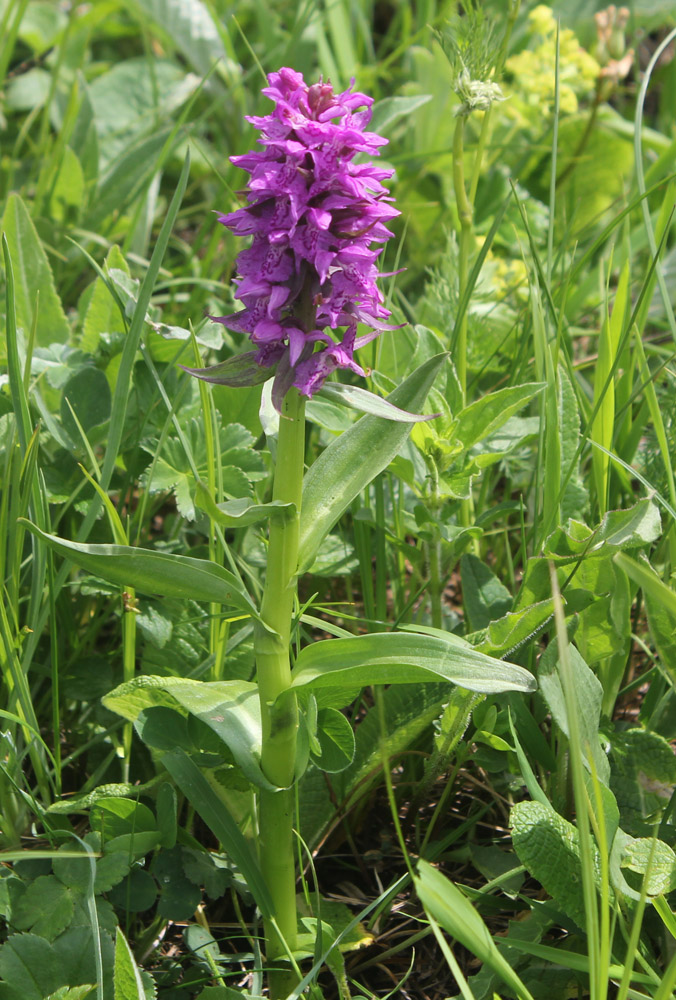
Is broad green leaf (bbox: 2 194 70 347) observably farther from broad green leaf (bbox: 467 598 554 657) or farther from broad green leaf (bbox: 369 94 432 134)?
broad green leaf (bbox: 467 598 554 657)

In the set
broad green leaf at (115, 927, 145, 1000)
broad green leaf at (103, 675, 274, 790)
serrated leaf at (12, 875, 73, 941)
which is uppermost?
broad green leaf at (103, 675, 274, 790)

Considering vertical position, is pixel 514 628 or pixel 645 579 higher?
pixel 645 579

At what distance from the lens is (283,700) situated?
4.66 feet

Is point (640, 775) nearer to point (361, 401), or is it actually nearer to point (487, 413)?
point (487, 413)

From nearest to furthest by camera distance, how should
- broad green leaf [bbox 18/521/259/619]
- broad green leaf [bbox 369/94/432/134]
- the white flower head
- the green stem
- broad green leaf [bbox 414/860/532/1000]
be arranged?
broad green leaf [bbox 414/860/532/1000]
broad green leaf [bbox 18/521/259/619]
the white flower head
the green stem
broad green leaf [bbox 369/94/432/134]

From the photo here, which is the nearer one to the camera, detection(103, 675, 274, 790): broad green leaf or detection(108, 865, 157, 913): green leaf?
detection(103, 675, 274, 790): broad green leaf

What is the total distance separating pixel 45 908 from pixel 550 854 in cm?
83

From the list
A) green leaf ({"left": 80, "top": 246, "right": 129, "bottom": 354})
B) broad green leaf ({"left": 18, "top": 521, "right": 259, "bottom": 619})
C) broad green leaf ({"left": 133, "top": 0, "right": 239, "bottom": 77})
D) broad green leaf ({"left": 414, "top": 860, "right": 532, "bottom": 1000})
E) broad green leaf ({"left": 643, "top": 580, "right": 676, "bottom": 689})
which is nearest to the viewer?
broad green leaf ({"left": 414, "top": 860, "right": 532, "bottom": 1000})

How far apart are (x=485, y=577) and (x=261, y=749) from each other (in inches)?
25.0

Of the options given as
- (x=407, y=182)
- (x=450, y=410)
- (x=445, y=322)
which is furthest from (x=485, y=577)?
(x=407, y=182)

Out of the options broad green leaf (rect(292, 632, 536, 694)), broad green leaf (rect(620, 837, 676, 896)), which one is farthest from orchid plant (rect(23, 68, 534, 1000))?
broad green leaf (rect(620, 837, 676, 896))

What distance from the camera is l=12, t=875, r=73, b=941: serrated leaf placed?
1468 mm

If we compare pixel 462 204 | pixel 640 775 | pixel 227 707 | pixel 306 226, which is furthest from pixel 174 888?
pixel 462 204

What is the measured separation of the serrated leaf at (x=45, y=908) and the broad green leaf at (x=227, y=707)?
31cm
